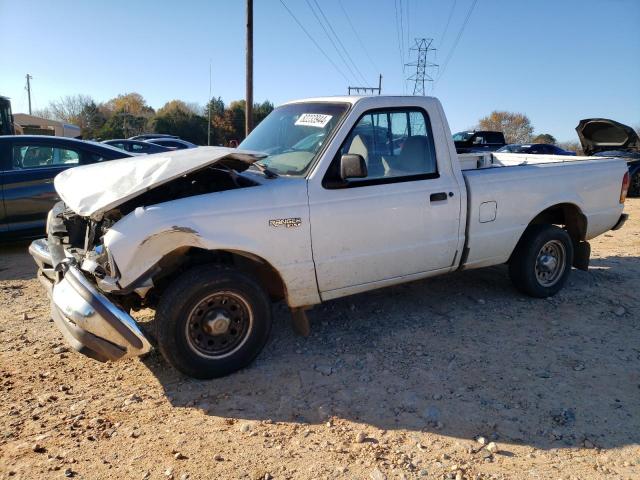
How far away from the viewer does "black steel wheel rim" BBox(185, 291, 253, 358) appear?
341 cm

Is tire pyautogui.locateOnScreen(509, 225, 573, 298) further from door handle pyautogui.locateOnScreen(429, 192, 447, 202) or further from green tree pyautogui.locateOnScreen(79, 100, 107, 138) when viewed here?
green tree pyautogui.locateOnScreen(79, 100, 107, 138)

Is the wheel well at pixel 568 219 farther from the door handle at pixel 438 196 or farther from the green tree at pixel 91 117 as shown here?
the green tree at pixel 91 117

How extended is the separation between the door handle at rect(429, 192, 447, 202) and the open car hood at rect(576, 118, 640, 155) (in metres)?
11.2

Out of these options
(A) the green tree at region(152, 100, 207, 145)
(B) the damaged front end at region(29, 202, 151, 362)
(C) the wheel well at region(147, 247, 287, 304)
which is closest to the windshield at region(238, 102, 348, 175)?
(C) the wheel well at region(147, 247, 287, 304)

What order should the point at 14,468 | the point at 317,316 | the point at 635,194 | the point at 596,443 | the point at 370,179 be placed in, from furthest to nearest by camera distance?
the point at 635,194 → the point at 317,316 → the point at 370,179 → the point at 596,443 → the point at 14,468

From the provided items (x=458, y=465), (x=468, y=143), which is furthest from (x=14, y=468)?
(x=468, y=143)

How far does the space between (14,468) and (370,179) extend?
2.96m

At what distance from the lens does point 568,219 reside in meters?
5.35

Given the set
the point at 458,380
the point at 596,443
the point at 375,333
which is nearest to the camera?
the point at 596,443

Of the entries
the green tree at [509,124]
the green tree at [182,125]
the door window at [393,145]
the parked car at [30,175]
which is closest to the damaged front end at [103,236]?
the door window at [393,145]

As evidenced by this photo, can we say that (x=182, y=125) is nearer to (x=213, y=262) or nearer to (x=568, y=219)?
(x=568, y=219)

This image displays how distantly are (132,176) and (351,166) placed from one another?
1538mm

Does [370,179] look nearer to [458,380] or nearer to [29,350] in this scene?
[458,380]

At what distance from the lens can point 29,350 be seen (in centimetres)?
396
